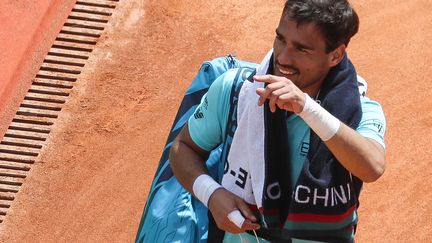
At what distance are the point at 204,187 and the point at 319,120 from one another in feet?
2.19

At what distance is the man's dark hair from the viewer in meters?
3.70

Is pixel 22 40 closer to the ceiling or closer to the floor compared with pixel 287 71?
closer to the floor

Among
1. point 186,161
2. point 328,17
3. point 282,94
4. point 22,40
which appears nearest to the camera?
point 282,94

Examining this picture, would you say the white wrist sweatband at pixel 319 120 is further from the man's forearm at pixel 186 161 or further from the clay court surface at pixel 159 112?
the clay court surface at pixel 159 112

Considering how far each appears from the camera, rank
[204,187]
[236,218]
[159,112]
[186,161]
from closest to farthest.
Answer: [236,218]
[204,187]
[186,161]
[159,112]

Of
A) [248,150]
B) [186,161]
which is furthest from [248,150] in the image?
[186,161]

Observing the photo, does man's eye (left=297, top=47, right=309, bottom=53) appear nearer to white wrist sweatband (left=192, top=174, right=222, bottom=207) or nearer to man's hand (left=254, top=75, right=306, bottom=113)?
man's hand (left=254, top=75, right=306, bottom=113)

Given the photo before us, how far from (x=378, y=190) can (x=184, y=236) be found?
103 inches

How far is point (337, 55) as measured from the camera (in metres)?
3.79

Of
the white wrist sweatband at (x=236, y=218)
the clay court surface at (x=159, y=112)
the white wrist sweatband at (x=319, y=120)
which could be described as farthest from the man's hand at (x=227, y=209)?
the clay court surface at (x=159, y=112)

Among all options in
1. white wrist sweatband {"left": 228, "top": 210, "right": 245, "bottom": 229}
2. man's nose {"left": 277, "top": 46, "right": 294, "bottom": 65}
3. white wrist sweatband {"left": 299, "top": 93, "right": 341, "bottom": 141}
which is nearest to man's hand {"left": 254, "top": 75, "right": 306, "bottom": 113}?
white wrist sweatband {"left": 299, "top": 93, "right": 341, "bottom": 141}

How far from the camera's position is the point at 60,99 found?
7.39 m

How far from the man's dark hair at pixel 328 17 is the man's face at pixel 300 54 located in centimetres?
2

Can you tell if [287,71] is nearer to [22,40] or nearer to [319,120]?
[319,120]
